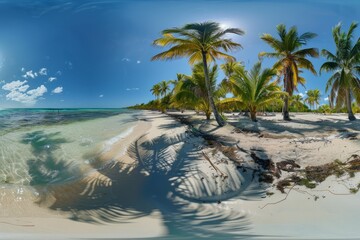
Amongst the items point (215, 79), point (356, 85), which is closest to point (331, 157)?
point (215, 79)

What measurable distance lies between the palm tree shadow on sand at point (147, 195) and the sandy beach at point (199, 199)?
0.01 meters

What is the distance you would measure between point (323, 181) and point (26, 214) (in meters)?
3.48

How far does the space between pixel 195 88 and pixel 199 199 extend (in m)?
7.47

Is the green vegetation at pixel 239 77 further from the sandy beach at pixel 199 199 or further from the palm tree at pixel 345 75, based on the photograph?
the sandy beach at pixel 199 199

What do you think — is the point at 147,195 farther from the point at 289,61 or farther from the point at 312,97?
the point at 312,97

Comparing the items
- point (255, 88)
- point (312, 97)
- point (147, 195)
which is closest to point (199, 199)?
point (147, 195)

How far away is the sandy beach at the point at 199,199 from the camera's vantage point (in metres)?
1.94

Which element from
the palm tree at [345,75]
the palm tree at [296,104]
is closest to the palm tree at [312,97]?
the palm tree at [296,104]

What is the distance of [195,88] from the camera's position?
9.89m

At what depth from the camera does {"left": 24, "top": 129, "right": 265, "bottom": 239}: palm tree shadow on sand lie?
219 centimetres

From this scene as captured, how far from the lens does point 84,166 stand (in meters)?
4.48

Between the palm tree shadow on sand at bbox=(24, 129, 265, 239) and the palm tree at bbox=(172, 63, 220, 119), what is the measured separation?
5.31 metres

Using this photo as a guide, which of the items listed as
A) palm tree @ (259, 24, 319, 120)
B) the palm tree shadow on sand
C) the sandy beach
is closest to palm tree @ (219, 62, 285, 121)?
palm tree @ (259, 24, 319, 120)

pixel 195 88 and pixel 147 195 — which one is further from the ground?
pixel 195 88
